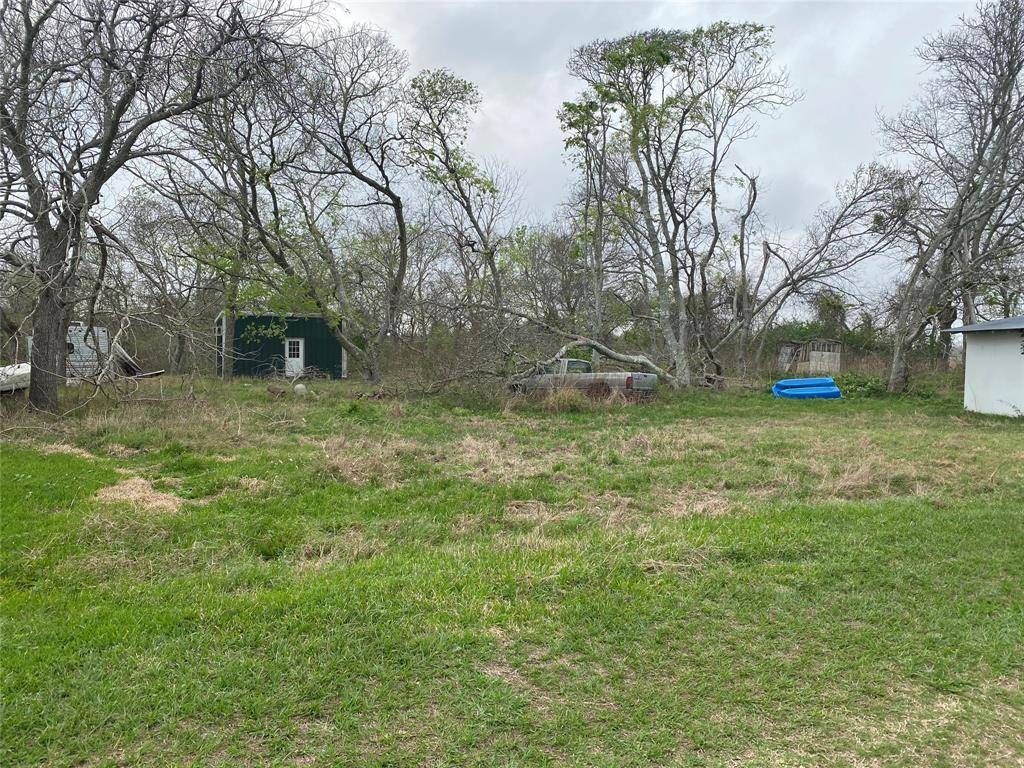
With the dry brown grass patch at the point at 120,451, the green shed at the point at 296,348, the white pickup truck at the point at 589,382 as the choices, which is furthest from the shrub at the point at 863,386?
the green shed at the point at 296,348

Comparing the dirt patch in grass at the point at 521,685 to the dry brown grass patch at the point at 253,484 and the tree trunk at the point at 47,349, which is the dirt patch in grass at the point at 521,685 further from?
the tree trunk at the point at 47,349

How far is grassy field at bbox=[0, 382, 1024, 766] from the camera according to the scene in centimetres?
246

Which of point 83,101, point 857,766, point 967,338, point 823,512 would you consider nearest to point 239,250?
point 83,101

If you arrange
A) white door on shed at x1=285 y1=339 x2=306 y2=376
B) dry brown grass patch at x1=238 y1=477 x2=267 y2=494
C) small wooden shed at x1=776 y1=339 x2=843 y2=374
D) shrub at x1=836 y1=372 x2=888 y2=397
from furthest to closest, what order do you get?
small wooden shed at x1=776 y1=339 x2=843 y2=374 < white door on shed at x1=285 y1=339 x2=306 y2=376 < shrub at x1=836 y1=372 x2=888 y2=397 < dry brown grass patch at x1=238 y1=477 x2=267 y2=494

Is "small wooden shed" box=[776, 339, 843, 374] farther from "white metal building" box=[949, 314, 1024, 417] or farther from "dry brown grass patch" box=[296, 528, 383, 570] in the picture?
"dry brown grass patch" box=[296, 528, 383, 570]

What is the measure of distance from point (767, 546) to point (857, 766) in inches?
90.7

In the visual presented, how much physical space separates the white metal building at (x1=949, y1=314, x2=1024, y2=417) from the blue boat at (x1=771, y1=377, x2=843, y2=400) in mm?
3166

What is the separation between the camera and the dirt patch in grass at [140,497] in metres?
5.26

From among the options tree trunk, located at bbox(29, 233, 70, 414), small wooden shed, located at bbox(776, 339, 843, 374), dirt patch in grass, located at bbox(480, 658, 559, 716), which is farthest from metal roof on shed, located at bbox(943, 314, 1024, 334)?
tree trunk, located at bbox(29, 233, 70, 414)

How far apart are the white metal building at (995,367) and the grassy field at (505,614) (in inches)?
361

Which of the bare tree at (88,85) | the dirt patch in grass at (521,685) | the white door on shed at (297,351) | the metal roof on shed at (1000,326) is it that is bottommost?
the dirt patch in grass at (521,685)

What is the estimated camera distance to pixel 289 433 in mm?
10039

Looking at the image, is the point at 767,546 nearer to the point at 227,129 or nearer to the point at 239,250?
the point at 227,129

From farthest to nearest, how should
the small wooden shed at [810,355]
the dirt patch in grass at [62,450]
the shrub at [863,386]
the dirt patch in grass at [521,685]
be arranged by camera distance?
the small wooden shed at [810,355], the shrub at [863,386], the dirt patch in grass at [62,450], the dirt patch in grass at [521,685]
